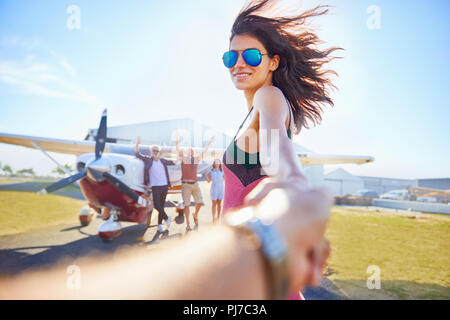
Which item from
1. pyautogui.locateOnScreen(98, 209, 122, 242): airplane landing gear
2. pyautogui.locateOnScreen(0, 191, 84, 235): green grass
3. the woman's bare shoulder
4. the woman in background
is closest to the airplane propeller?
pyautogui.locateOnScreen(98, 209, 122, 242): airplane landing gear

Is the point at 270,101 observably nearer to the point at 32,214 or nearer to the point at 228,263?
the point at 228,263

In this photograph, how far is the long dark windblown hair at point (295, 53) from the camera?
121 cm

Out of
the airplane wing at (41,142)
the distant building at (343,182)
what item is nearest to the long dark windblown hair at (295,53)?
the airplane wing at (41,142)

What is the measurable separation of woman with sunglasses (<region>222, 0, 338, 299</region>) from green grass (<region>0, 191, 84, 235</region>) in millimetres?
8792

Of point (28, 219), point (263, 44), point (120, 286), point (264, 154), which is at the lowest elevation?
point (28, 219)

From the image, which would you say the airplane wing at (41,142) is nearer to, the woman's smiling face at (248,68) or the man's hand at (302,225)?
the woman's smiling face at (248,68)

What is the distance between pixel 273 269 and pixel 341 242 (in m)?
6.90

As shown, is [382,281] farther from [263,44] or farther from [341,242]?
[263,44]

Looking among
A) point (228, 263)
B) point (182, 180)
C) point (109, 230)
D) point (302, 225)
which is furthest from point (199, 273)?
point (109, 230)

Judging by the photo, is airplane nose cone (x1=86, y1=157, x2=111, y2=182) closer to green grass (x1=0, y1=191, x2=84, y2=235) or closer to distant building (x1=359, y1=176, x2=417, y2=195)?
green grass (x1=0, y1=191, x2=84, y2=235)

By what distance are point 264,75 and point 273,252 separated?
107 cm

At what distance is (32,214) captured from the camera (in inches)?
364
